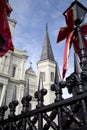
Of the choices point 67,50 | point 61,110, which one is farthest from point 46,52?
point 61,110

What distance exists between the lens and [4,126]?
2.37 meters

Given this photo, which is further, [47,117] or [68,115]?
[47,117]

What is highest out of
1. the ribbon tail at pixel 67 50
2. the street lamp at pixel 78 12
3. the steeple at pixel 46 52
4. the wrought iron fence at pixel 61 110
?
the steeple at pixel 46 52

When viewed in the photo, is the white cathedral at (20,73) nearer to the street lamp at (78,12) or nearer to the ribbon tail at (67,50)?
the ribbon tail at (67,50)

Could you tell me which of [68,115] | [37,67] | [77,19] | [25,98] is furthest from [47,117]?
[37,67]

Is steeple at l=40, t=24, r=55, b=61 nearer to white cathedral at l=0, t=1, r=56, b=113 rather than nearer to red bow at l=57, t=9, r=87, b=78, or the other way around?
white cathedral at l=0, t=1, r=56, b=113

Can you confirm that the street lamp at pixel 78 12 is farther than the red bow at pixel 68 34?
No

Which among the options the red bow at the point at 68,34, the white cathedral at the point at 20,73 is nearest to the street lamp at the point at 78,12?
the red bow at the point at 68,34

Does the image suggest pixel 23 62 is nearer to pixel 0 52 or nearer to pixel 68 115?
pixel 0 52

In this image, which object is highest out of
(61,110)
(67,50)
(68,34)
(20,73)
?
(20,73)

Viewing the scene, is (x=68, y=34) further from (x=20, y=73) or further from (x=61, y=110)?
(x=20, y=73)

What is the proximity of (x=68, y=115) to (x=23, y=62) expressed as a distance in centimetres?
2848

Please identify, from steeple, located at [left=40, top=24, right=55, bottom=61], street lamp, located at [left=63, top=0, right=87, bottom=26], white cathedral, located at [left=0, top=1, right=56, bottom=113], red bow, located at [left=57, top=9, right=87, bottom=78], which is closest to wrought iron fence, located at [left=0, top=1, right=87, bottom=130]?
street lamp, located at [left=63, top=0, right=87, bottom=26]

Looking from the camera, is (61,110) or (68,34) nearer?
(61,110)
